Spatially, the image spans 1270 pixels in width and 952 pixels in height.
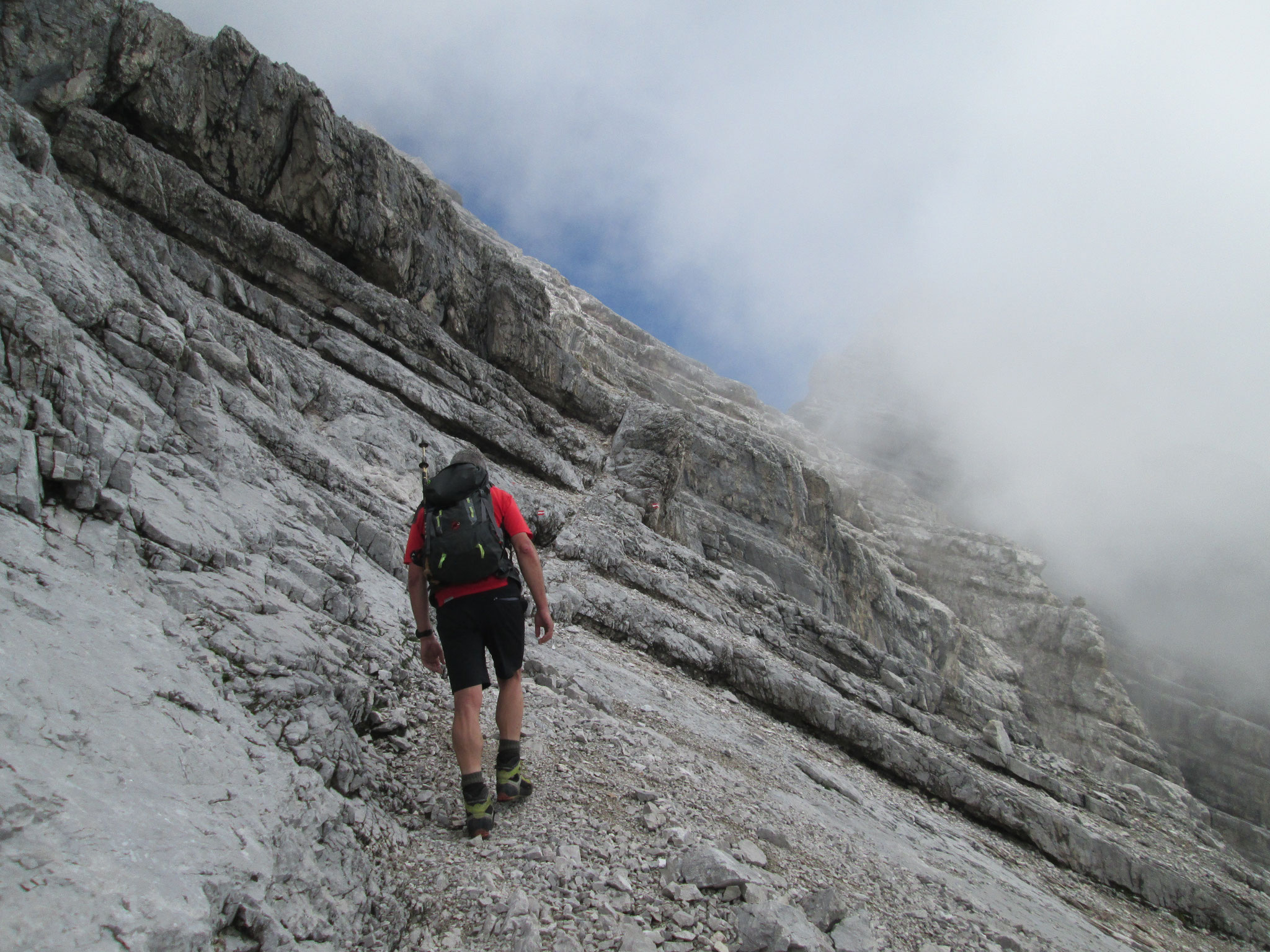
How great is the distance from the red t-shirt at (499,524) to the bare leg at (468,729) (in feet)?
2.50

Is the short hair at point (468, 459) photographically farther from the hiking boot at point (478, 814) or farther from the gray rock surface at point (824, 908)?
the gray rock surface at point (824, 908)

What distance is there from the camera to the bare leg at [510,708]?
Answer: 15.9 ft

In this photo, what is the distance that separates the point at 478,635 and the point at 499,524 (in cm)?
93

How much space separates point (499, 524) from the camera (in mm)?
5039

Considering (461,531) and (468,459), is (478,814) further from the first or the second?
(468,459)

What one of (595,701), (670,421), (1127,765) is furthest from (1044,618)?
(595,701)

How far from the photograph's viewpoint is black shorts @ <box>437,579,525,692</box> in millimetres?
4766

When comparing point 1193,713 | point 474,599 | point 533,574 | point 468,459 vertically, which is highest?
point 1193,713

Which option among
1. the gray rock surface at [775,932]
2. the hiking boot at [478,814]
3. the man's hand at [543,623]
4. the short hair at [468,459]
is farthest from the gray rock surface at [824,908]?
the short hair at [468,459]

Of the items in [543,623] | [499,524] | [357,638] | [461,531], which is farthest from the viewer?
[357,638]

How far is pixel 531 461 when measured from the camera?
67.5ft

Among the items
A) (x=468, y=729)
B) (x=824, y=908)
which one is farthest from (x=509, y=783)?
(x=824, y=908)

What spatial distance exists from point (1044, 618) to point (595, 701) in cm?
7279

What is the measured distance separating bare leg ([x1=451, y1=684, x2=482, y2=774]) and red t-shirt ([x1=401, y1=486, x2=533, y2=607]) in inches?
30.0
